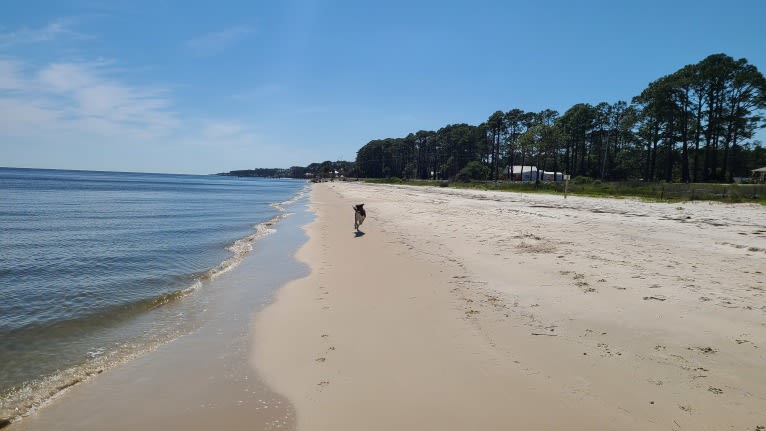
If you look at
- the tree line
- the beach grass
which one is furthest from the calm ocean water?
the tree line

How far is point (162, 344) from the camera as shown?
6.34m

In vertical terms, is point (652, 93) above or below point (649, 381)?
above

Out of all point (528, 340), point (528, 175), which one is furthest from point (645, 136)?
point (528, 340)

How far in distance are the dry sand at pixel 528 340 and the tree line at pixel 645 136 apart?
5122 centimetres

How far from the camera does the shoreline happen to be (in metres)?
4.15

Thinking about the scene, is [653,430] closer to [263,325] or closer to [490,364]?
[490,364]

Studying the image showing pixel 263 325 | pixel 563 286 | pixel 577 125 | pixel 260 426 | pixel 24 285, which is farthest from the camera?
pixel 577 125

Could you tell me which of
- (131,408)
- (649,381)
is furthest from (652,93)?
(131,408)

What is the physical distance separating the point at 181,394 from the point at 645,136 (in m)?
72.6

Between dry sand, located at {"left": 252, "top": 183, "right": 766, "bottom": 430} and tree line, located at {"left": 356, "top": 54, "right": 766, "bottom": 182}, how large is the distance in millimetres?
51221

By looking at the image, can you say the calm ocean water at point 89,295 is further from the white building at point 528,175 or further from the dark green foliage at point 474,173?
the dark green foliage at point 474,173

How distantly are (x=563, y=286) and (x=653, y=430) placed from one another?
4684mm

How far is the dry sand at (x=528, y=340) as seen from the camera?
13.1 feet

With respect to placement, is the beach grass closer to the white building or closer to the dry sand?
the dry sand
